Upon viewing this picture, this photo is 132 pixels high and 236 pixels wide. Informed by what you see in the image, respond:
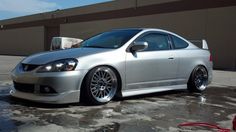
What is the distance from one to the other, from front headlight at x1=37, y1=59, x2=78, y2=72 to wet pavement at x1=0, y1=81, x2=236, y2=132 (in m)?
0.57

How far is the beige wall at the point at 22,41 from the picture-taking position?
48.3 meters

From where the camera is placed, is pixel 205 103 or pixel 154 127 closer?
pixel 154 127

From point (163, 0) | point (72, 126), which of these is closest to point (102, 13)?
point (163, 0)

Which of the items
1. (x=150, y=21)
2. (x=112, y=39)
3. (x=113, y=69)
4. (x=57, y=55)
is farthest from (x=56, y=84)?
(x=150, y=21)

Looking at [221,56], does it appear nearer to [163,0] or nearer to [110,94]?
[163,0]

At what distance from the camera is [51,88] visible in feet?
20.0

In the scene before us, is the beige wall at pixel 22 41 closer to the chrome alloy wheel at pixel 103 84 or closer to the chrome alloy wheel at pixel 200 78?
the chrome alloy wheel at pixel 200 78

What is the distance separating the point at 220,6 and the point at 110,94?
60.1 feet

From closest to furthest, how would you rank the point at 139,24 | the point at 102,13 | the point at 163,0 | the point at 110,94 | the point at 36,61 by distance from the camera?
the point at 36,61, the point at 110,94, the point at 163,0, the point at 139,24, the point at 102,13

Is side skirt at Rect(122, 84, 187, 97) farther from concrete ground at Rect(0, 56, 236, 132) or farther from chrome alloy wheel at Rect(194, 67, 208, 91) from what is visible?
chrome alloy wheel at Rect(194, 67, 208, 91)

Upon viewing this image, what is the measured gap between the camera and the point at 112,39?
7.57 m

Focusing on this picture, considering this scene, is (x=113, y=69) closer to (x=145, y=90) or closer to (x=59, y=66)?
(x=145, y=90)

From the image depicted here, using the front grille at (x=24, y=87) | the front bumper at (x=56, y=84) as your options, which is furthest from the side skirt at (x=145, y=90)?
the front grille at (x=24, y=87)

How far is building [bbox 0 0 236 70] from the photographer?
76.8 ft
